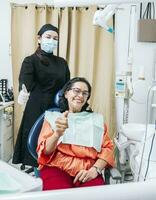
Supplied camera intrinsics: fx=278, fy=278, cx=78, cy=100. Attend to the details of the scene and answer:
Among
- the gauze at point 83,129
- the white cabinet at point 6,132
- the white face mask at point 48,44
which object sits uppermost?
the white face mask at point 48,44

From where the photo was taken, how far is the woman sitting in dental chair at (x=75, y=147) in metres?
1.63

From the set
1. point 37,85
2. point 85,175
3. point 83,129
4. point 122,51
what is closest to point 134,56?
point 122,51

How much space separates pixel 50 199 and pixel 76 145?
1.44 meters

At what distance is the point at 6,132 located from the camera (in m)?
3.24

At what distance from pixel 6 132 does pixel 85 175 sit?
1.86 meters

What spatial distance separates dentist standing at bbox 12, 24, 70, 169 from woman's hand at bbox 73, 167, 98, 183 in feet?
3.01

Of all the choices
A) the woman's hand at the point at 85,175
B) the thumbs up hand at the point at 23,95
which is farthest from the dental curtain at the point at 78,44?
the woman's hand at the point at 85,175

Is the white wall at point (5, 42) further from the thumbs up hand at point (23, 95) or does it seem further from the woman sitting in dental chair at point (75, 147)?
the woman sitting in dental chair at point (75, 147)

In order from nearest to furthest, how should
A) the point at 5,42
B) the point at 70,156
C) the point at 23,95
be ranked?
1. the point at 70,156
2. the point at 23,95
3. the point at 5,42

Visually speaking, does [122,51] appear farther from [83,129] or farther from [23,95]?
[83,129]

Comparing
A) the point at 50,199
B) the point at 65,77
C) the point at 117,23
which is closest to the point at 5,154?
the point at 65,77

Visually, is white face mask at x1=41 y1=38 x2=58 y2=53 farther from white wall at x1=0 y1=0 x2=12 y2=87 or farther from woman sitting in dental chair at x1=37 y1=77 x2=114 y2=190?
white wall at x1=0 y1=0 x2=12 y2=87

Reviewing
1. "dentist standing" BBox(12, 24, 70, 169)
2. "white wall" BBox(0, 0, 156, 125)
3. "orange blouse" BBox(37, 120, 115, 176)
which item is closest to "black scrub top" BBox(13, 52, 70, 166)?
"dentist standing" BBox(12, 24, 70, 169)

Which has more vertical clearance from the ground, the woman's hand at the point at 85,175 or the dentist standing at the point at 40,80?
the dentist standing at the point at 40,80
